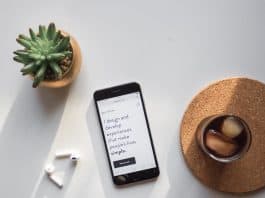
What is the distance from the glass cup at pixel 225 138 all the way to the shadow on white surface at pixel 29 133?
232 mm

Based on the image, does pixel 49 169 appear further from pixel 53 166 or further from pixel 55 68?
pixel 55 68

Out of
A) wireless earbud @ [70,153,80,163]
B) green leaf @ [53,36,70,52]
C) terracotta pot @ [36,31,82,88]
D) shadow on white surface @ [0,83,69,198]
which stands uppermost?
green leaf @ [53,36,70,52]

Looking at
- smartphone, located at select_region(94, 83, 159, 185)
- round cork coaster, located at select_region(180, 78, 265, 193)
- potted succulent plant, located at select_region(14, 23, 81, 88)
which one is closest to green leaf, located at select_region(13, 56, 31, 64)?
potted succulent plant, located at select_region(14, 23, 81, 88)

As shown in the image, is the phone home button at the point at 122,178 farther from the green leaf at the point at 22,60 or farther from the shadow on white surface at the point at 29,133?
the green leaf at the point at 22,60

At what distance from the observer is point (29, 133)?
0.87m

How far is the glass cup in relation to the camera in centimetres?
82

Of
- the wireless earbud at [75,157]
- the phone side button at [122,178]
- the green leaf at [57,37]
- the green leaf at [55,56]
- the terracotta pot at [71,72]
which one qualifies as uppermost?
the green leaf at [57,37]

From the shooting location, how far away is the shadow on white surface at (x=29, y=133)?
34.4 inches

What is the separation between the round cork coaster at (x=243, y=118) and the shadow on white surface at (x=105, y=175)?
0.27 feet

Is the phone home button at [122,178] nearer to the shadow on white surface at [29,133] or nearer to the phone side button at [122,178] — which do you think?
the phone side button at [122,178]

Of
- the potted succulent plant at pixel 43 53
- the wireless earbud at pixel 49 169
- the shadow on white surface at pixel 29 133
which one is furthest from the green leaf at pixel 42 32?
the wireless earbud at pixel 49 169

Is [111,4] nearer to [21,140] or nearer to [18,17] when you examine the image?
[18,17]

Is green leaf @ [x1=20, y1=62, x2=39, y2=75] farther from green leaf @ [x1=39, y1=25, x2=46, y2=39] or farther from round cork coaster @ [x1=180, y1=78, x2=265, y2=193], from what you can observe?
round cork coaster @ [x1=180, y1=78, x2=265, y2=193]

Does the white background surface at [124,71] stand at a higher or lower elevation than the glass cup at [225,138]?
higher
